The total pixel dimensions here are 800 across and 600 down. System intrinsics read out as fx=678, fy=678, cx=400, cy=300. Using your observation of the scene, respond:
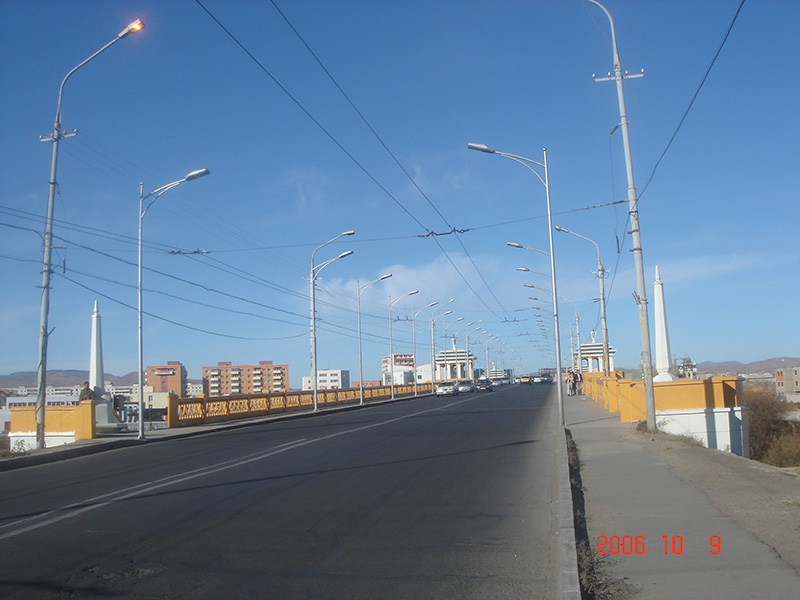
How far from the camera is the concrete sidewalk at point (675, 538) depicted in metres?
5.19

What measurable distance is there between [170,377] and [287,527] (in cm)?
12043

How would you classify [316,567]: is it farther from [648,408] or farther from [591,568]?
[648,408]

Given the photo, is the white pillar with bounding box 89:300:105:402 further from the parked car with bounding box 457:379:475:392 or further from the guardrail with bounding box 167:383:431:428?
the parked car with bounding box 457:379:475:392

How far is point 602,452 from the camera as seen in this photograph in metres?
13.8

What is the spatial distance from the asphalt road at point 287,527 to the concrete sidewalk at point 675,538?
0.64 m

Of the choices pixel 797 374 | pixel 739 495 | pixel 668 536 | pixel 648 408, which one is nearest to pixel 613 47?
pixel 648 408

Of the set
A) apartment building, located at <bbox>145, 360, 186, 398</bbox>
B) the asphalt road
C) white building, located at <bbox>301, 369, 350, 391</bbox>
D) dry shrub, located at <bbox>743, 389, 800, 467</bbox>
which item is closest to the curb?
the asphalt road

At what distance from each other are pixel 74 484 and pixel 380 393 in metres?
55.2

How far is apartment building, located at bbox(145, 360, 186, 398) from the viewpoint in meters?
110

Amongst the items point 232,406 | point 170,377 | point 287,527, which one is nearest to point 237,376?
point 170,377

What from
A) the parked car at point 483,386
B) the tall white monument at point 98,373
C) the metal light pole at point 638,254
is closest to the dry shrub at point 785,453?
the metal light pole at point 638,254

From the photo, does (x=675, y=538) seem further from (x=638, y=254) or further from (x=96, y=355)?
(x=96, y=355)

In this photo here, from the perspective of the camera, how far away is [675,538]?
6609mm

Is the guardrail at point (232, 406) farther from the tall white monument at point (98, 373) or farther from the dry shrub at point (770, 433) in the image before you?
the dry shrub at point (770, 433)
